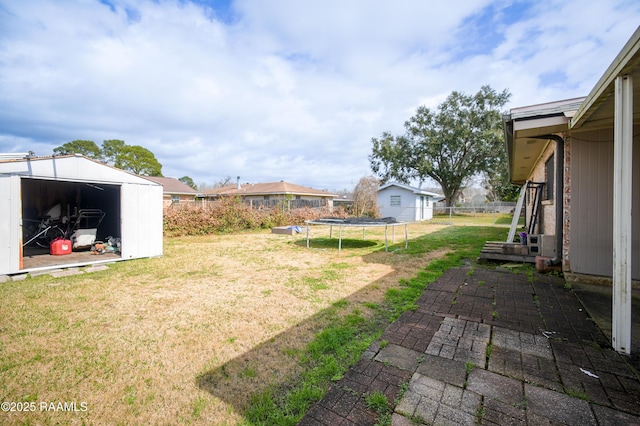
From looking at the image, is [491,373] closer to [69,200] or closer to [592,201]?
[592,201]

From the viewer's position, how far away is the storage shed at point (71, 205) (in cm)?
493

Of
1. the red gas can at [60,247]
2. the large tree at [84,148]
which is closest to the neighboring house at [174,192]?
the large tree at [84,148]

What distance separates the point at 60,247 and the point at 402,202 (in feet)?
72.0

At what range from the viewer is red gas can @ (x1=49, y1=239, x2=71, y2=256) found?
22.1 ft

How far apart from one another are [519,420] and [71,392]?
310cm

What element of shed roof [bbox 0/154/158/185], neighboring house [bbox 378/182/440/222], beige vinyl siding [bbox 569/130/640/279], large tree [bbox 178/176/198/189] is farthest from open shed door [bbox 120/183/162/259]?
large tree [bbox 178/176/198/189]

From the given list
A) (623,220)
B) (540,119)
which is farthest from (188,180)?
(623,220)

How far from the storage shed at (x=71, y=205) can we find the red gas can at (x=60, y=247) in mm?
161

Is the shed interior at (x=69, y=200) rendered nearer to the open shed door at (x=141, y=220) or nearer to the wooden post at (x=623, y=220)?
the open shed door at (x=141, y=220)

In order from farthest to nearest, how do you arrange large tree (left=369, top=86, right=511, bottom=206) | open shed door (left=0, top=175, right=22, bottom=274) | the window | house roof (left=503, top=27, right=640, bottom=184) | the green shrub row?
large tree (left=369, top=86, right=511, bottom=206)
the green shrub row
the window
open shed door (left=0, top=175, right=22, bottom=274)
house roof (left=503, top=27, right=640, bottom=184)

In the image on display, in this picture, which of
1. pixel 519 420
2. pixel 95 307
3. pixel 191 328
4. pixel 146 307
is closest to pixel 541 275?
pixel 519 420

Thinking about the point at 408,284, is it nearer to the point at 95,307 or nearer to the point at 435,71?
the point at 95,307

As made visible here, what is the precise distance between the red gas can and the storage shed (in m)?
0.16

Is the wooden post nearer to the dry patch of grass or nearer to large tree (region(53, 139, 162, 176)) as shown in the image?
the dry patch of grass
